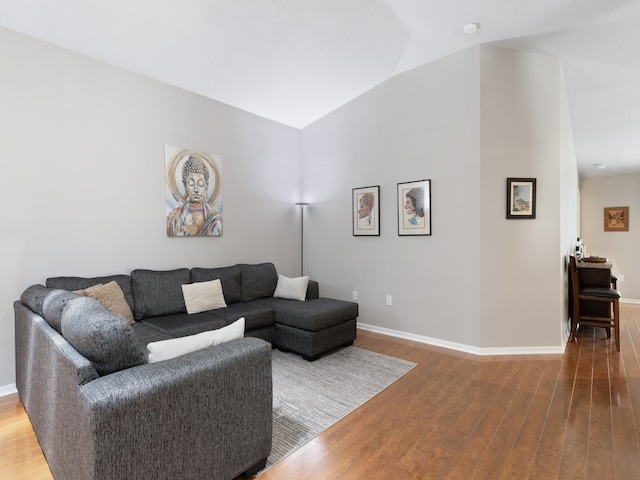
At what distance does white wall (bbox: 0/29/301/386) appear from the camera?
2.65 meters

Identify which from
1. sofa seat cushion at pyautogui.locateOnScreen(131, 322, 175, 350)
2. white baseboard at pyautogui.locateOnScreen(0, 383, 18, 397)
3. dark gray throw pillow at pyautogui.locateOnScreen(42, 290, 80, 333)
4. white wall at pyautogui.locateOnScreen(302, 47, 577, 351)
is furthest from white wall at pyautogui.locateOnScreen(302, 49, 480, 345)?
white baseboard at pyautogui.locateOnScreen(0, 383, 18, 397)

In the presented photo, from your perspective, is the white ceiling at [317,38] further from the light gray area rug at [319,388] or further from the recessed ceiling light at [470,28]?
the light gray area rug at [319,388]

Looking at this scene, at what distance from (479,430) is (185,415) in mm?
1773

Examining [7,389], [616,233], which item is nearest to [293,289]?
[7,389]

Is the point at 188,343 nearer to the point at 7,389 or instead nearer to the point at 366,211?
the point at 7,389

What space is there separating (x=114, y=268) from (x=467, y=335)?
3.59 m

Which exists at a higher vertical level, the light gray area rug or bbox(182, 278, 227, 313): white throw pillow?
bbox(182, 278, 227, 313): white throw pillow

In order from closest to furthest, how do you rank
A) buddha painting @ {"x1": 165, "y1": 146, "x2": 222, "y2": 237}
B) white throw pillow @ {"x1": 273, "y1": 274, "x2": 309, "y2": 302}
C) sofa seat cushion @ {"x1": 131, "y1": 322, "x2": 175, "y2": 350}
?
sofa seat cushion @ {"x1": 131, "y1": 322, "x2": 175, "y2": 350} < buddha painting @ {"x1": 165, "y1": 146, "x2": 222, "y2": 237} < white throw pillow @ {"x1": 273, "y1": 274, "x2": 309, "y2": 302}

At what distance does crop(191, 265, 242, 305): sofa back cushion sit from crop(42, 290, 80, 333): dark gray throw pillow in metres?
1.64

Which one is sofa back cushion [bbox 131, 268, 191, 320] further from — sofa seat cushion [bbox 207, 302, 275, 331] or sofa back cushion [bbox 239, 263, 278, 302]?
sofa back cushion [bbox 239, 263, 278, 302]

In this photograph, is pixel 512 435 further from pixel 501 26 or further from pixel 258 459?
Answer: pixel 501 26

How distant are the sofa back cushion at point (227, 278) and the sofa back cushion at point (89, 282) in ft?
2.11

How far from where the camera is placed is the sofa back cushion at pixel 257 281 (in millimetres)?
3990

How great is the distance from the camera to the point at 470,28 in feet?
9.76
